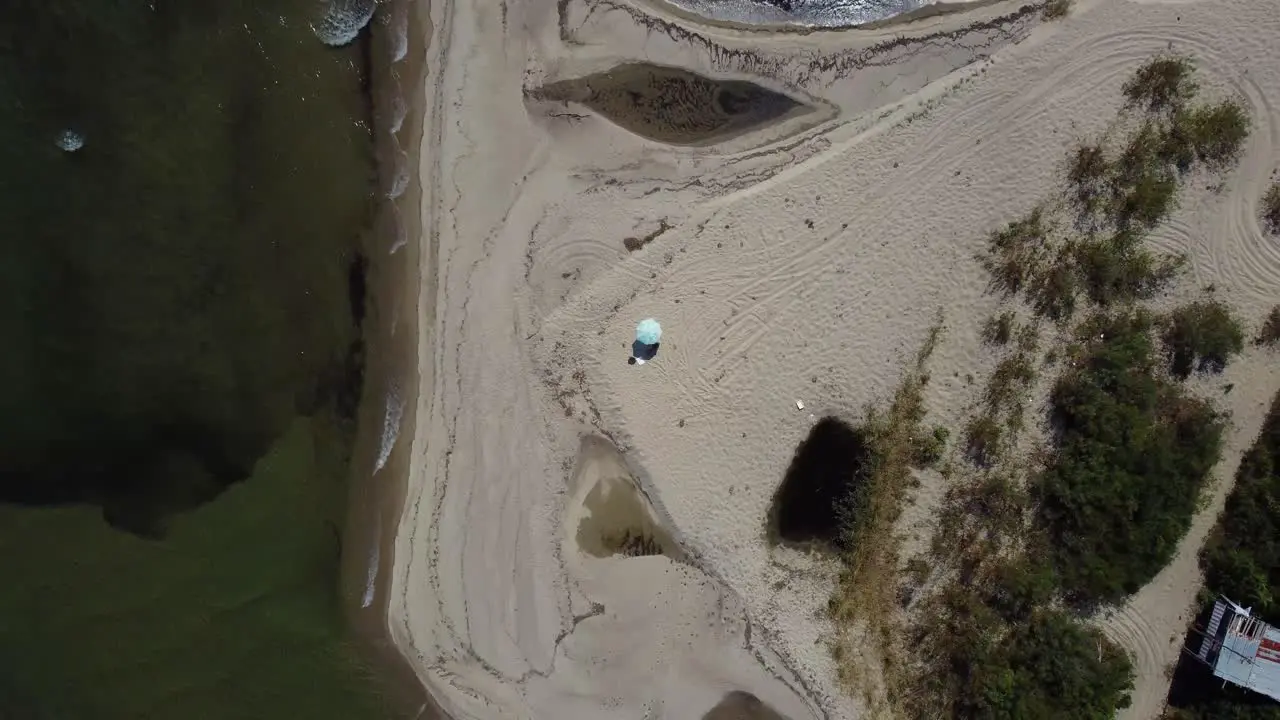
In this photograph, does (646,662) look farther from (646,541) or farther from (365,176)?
(365,176)

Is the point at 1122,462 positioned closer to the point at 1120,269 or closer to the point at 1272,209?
the point at 1120,269

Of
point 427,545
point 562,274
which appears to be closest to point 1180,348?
point 562,274

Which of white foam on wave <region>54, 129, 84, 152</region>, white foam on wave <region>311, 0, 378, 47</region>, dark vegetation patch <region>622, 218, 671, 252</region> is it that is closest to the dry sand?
dark vegetation patch <region>622, 218, 671, 252</region>

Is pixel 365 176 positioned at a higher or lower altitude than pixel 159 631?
higher

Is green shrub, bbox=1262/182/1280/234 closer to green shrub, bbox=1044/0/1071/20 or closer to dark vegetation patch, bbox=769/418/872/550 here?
green shrub, bbox=1044/0/1071/20

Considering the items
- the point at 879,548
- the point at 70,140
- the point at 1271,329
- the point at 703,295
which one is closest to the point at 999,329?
the point at 879,548

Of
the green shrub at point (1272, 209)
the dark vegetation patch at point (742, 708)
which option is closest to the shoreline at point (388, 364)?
the dark vegetation patch at point (742, 708)

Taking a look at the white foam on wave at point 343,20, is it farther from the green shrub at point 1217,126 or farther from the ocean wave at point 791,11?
the green shrub at point 1217,126
